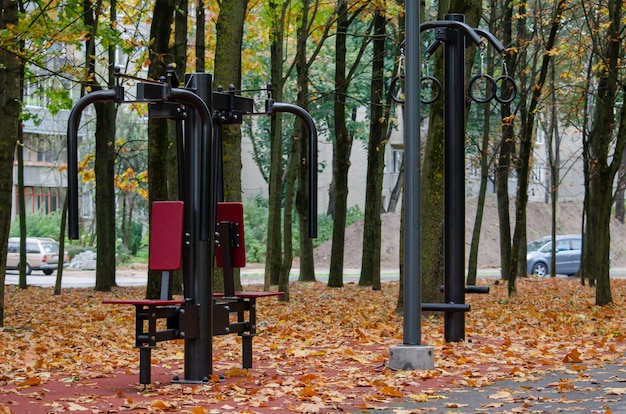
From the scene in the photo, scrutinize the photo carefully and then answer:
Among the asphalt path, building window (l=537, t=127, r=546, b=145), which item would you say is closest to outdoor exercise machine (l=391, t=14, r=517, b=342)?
the asphalt path

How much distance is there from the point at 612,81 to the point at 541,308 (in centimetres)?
451

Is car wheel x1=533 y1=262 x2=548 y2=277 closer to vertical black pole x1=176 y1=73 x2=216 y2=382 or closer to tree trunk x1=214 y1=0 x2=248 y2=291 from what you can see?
tree trunk x1=214 y1=0 x2=248 y2=291

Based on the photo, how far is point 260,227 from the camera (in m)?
57.7

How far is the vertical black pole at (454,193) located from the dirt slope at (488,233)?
40.6 meters

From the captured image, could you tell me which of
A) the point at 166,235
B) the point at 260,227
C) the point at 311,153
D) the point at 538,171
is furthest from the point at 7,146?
the point at 538,171

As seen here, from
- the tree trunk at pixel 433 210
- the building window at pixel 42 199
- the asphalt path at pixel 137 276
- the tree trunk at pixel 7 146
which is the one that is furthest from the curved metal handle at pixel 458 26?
the building window at pixel 42 199

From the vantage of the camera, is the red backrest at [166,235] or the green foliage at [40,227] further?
the green foliage at [40,227]

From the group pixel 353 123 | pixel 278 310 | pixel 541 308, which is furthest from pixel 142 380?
pixel 353 123

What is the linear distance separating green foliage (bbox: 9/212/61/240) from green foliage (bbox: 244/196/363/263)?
31.4 feet

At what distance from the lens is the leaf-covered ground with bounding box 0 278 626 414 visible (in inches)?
350

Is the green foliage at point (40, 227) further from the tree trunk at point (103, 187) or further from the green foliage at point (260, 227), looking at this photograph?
the tree trunk at point (103, 187)

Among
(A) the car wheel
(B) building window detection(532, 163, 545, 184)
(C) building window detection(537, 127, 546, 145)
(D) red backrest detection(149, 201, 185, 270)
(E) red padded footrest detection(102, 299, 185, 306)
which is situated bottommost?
(A) the car wheel

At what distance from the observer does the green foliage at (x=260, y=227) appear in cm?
5538

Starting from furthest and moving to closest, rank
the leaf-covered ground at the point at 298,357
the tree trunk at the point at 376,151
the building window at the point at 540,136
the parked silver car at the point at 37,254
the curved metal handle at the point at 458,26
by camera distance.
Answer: the building window at the point at 540,136
the parked silver car at the point at 37,254
the tree trunk at the point at 376,151
the curved metal handle at the point at 458,26
the leaf-covered ground at the point at 298,357
